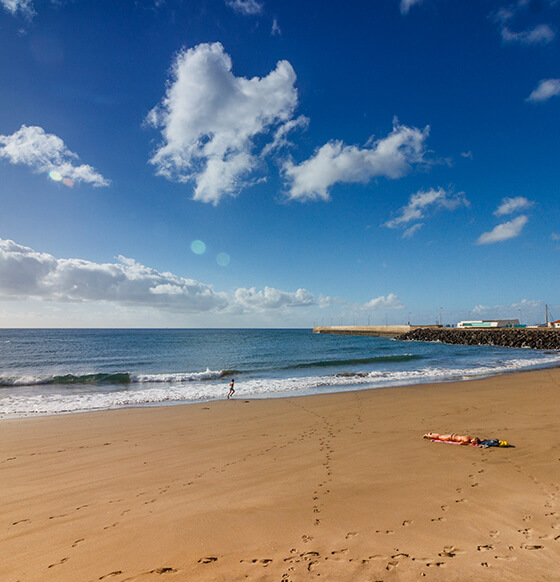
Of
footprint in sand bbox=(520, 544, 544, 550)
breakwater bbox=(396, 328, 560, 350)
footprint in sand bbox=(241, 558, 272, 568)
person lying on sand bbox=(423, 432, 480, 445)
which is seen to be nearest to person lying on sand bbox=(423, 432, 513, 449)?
person lying on sand bbox=(423, 432, 480, 445)

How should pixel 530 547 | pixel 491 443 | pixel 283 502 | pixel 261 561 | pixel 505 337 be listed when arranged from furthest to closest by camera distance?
pixel 505 337
pixel 491 443
pixel 283 502
pixel 530 547
pixel 261 561

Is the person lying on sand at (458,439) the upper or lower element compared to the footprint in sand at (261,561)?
lower

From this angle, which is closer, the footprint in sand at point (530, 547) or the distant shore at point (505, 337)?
the footprint in sand at point (530, 547)

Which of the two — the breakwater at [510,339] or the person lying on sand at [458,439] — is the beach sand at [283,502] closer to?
the person lying on sand at [458,439]

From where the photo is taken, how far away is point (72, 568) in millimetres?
4125

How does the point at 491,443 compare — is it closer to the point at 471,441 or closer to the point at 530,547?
the point at 471,441

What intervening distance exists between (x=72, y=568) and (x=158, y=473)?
3.24 m

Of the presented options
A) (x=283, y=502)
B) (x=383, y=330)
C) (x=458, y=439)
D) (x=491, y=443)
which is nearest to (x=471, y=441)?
(x=458, y=439)

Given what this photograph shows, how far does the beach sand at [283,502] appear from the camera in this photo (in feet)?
13.1

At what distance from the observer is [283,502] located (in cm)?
565

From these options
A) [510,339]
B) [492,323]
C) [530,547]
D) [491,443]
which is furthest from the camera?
[492,323]

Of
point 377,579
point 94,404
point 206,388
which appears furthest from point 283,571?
point 206,388

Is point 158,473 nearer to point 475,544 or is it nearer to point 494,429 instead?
point 475,544

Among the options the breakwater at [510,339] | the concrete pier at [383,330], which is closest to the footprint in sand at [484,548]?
the breakwater at [510,339]
